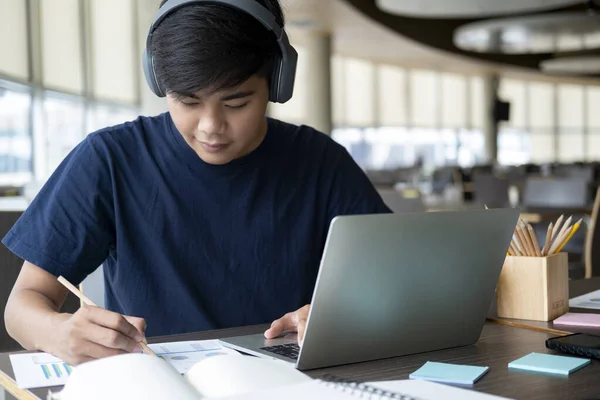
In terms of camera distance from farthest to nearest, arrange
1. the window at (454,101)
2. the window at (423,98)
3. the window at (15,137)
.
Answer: the window at (454,101) → the window at (423,98) → the window at (15,137)

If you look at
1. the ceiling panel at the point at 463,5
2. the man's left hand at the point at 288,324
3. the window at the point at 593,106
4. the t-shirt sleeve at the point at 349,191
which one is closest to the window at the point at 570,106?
the window at the point at 593,106

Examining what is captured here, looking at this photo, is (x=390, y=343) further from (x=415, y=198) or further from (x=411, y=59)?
(x=411, y=59)

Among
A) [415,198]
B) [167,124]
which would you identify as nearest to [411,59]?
[415,198]

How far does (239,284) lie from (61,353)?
422 mm

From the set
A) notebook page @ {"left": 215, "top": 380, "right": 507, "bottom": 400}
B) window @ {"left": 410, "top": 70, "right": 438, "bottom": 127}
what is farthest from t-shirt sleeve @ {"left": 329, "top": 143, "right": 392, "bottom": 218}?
window @ {"left": 410, "top": 70, "right": 438, "bottom": 127}

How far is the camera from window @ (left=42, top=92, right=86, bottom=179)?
6734mm

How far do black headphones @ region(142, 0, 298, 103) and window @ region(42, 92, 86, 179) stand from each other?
552 cm

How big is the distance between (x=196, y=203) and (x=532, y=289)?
0.60 metres

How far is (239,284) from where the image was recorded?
1.35 metres

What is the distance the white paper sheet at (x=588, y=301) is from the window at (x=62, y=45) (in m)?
5.85

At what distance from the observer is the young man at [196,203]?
3.80 feet

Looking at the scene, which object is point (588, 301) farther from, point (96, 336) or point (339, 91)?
point (339, 91)

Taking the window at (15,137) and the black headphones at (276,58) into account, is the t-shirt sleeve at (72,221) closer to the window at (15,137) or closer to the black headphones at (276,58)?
the black headphones at (276,58)

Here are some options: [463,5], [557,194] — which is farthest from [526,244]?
[463,5]
